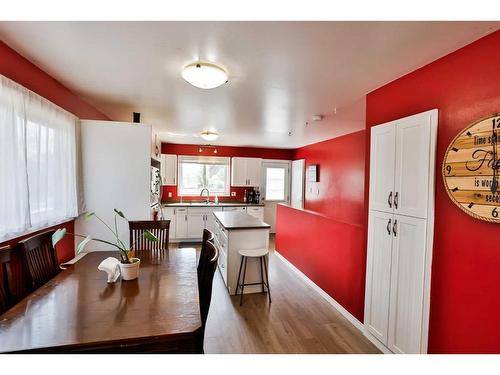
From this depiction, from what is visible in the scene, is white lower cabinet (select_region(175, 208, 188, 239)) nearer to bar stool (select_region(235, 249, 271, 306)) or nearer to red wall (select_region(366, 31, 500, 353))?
bar stool (select_region(235, 249, 271, 306))

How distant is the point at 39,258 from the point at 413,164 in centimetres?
269

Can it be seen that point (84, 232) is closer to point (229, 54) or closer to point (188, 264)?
point (188, 264)

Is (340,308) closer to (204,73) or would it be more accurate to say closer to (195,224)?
(204,73)

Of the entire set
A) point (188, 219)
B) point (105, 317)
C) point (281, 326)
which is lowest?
point (281, 326)

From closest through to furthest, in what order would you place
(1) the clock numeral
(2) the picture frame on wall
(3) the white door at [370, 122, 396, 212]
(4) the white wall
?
(1) the clock numeral
(3) the white door at [370, 122, 396, 212]
(4) the white wall
(2) the picture frame on wall

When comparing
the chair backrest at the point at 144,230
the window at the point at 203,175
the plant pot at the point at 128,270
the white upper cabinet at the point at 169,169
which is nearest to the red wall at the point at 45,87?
the chair backrest at the point at 144,230

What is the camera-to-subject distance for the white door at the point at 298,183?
6239 millimetres

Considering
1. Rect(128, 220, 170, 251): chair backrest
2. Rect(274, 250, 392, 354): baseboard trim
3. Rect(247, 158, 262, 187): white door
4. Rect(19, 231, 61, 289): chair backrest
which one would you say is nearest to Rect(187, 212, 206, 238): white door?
Rect(247, 158, 262, 187): white door

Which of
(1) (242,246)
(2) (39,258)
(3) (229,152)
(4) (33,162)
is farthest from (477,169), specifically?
(3) (229,152)

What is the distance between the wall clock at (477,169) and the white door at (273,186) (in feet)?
16.8

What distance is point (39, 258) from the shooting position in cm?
170

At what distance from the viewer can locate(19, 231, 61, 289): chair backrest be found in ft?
5.12

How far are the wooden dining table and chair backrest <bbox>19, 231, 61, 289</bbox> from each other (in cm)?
19
